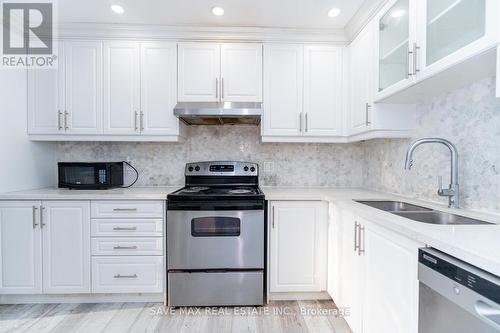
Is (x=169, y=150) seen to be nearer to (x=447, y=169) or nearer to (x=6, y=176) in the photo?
(x=6, y=176)

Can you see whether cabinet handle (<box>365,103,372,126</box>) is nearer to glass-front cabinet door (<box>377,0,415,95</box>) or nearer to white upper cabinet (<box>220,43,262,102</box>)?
glass-front cabinet door (<box>377,0,415,95</box>)

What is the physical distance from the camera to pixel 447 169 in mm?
1690

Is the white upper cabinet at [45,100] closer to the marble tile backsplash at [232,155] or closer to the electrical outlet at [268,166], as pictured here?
the marble tile backsplash at [232,155]

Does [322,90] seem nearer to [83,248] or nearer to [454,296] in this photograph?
[454,296]

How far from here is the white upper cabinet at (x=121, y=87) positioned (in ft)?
8.02

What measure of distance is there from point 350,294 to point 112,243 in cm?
179

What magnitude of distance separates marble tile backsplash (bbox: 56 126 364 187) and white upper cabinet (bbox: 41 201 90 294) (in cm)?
69

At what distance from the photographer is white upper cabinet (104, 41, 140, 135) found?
2443 millimetres

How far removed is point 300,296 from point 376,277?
104 cm

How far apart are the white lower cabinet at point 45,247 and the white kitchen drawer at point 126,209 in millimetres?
86

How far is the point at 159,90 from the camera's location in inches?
97.0

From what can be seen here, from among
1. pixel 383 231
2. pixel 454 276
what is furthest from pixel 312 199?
pixel 454 276

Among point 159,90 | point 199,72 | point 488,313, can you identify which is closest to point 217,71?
point 199,72

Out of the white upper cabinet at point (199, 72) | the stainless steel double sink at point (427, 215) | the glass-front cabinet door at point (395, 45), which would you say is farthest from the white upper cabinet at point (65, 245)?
the glass-front cabinet door at point (395, 45)
